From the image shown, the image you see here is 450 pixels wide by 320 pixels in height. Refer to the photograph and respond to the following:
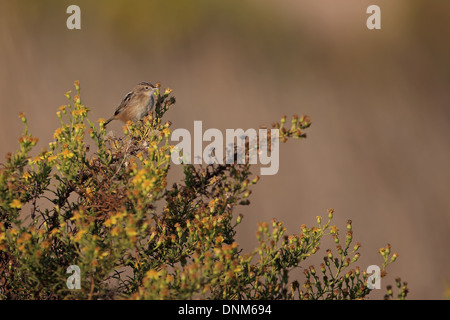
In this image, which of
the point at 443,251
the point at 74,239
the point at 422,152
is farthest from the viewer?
the point at 422,152

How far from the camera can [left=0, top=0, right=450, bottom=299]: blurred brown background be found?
7621 mm

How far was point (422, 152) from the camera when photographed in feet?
26.1

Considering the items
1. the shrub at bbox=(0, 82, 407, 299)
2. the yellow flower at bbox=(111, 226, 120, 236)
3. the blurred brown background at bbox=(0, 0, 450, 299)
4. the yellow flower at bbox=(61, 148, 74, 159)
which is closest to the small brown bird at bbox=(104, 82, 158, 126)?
the blurred brown background at bbox=(0, 0, 450, 299)

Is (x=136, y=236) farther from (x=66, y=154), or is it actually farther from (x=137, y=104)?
(x=137, y=104)

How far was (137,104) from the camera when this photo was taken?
5555 mm

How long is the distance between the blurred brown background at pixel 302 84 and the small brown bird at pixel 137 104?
1891mm

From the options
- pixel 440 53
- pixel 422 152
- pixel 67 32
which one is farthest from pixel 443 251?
pixel 67 32

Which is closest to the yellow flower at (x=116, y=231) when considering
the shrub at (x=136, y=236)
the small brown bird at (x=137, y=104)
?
the shrub at (x=136, y=236)

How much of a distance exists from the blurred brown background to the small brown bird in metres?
1.89

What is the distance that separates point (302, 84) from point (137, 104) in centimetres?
397

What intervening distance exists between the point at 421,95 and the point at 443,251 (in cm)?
250

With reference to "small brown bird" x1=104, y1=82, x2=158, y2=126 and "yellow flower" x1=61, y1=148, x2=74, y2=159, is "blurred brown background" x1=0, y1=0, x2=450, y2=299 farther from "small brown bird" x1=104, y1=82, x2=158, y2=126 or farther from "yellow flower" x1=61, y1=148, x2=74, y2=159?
"yellow flower" x1=61, y1=148, x2=74, y2=159

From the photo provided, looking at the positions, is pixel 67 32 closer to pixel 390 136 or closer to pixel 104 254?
pixel 390 136

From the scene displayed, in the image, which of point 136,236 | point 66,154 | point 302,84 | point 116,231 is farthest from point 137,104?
point 302,84
